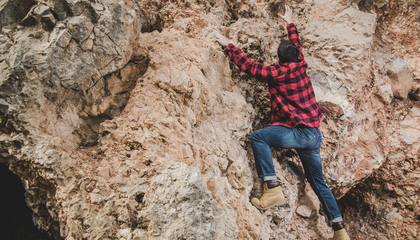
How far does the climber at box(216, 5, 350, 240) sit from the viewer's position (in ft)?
7.73

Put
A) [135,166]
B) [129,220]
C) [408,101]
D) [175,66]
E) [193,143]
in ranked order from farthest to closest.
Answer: [408,101], [175,66], [193,143], [135,166], [129,220]

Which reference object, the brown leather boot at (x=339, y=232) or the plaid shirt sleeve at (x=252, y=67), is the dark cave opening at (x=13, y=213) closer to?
the plaid shirt sleeve at (x=252, y=67)

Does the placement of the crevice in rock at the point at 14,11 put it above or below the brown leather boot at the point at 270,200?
above

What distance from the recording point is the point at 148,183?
1738mm

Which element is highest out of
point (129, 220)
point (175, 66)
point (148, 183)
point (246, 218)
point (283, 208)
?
point (175, 66)

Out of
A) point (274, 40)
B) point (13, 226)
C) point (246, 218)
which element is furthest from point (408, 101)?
point (13, 226)

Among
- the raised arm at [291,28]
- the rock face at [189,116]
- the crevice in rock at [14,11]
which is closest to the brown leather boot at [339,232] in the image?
the rock face at [189,116]

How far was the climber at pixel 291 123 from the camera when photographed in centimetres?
236

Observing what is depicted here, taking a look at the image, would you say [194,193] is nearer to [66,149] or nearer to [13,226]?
[66,149]

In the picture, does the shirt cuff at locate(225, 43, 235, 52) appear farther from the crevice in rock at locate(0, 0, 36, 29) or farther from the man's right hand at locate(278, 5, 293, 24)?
the crevice in rock at locate(0, 0, 36, 29)

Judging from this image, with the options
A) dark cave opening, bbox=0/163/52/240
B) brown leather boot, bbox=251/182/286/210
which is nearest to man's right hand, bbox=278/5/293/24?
brown leather boot, bbox=251/182/286/210

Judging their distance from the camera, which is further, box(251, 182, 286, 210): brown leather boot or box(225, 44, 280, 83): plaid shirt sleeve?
box(225, 44, 280, 83): plaid shirt sleeve

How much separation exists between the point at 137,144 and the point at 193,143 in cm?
47

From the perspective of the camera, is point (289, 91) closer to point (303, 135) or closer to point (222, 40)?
point (303, 135)
